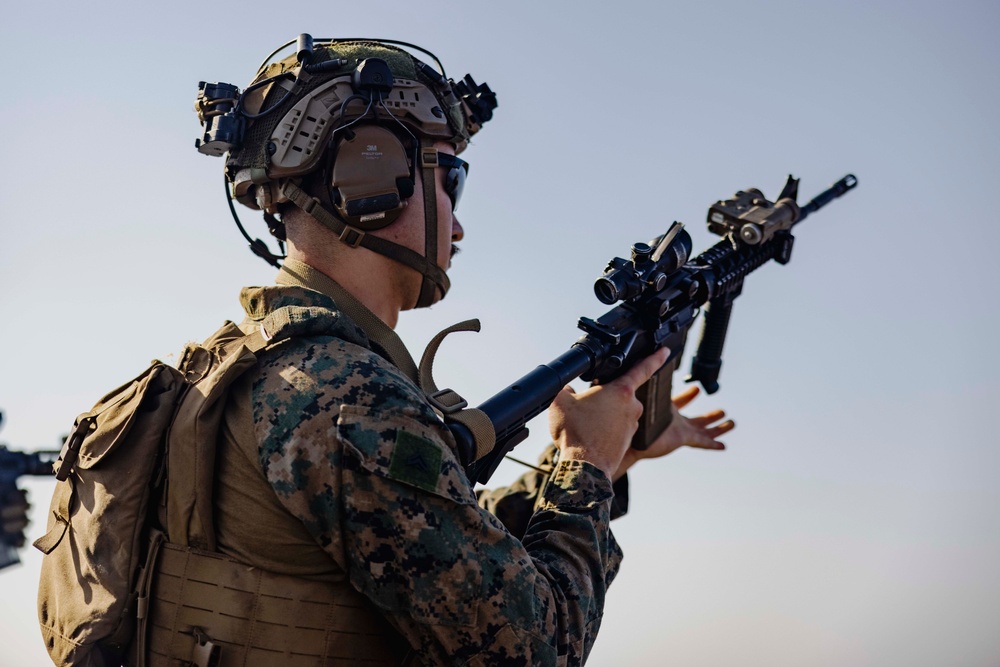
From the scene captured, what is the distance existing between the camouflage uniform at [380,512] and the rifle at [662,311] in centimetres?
64

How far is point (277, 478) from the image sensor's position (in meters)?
4.44

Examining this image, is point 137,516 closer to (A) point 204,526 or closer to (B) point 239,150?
(A) point 204,526

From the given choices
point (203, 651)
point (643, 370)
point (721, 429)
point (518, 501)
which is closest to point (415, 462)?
point (203, 651)

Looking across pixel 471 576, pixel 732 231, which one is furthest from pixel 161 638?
pixel 732 231

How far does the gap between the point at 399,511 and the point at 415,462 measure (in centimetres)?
20

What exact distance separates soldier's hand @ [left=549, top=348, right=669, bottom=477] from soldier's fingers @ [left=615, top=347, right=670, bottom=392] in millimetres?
11

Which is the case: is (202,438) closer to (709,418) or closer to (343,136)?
(343,136)

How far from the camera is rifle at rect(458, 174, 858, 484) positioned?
5926 mm

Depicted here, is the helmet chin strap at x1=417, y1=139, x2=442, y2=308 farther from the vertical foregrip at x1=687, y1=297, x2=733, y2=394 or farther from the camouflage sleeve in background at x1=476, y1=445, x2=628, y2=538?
the vertical foregrip at x1=687, y1=297, x2=733, y2=394

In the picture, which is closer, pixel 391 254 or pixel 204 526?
pixel 204 526

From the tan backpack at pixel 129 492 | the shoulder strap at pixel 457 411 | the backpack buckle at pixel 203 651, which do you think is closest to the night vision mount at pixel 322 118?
the shoulder strap at pixel 457 411

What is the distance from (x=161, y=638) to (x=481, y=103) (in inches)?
135

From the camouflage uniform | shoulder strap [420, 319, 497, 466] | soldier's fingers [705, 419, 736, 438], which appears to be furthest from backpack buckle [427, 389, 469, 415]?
soldier's fingers [705, 419, 736, 438]

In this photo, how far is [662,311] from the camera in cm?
737
